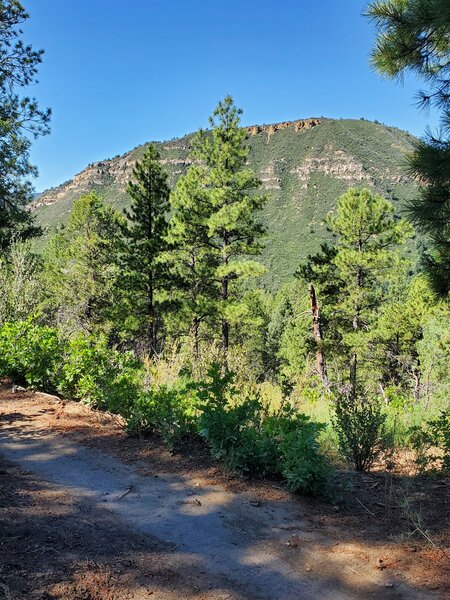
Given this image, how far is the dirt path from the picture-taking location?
233 cm

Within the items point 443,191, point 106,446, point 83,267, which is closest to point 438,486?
point 443,191

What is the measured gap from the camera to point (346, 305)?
62.1 ft

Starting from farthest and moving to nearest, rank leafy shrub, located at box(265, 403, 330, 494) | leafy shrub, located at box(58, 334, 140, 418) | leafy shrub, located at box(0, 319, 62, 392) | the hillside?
the hillside < leafy shrub, located at box(0, 319, 62, 392) < leafy shrub, located at box(58, 334, 140, 418) < leafy shrub, located at box(265, 403, 330, 494)

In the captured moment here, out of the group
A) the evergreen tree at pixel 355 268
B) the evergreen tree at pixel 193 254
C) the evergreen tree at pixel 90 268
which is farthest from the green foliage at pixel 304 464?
the evergreen tree at pixel 90 268

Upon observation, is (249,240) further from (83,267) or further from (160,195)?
(83,267)

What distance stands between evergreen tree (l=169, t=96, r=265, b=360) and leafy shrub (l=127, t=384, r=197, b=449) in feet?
40.0

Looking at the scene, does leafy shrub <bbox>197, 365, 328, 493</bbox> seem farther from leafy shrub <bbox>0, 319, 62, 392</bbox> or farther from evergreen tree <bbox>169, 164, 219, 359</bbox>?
evergreen tree <bbox>169, 164, 219, 359</bbox>

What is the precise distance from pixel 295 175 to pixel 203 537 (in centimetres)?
11406

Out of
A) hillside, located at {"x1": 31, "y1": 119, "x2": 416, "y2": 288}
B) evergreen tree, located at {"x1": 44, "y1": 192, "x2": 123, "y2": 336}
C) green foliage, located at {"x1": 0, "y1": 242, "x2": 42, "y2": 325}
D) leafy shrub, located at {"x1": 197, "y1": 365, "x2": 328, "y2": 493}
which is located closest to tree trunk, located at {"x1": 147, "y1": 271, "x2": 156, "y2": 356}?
evergreen tree, located at {"x1": 44, "y1": 192, "x2": 123, "y2": 336}

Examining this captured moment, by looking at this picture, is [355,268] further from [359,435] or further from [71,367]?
[359,435]

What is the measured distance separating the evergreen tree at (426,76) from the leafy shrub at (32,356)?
5.18 metres

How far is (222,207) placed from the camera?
16938 millimetres

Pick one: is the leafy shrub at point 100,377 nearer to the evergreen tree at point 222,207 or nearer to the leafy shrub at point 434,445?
the leafy shrub at point 434,445

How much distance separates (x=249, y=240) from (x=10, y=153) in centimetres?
1104
